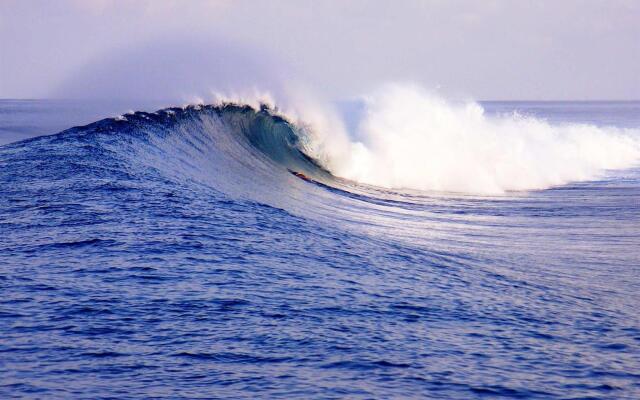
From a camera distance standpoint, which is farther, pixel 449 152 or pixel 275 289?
pixel 449 152

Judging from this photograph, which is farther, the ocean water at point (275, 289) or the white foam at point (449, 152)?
the white foam at point (449, 152)

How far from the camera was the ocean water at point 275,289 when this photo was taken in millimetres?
5676

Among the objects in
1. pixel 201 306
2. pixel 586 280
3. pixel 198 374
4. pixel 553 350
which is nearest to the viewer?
pixel 198 374

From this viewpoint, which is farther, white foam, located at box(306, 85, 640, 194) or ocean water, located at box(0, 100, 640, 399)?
white foam, located at box(306, 85, 640, 194)

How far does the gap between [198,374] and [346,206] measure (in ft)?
38.9

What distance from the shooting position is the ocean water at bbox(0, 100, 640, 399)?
18.6 feet

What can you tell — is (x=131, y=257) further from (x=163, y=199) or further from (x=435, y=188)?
(x=435, y=188)

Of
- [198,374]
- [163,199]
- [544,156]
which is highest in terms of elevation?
[544,156]

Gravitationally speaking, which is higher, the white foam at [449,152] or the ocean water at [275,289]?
the white foam at [449,152]

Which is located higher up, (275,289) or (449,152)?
(449,152)

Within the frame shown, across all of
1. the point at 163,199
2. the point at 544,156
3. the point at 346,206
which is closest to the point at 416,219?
the point at 346,206

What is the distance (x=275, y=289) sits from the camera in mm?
7863

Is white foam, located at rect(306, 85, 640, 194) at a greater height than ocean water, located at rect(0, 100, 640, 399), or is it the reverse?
white foam, located at rect(306, 85, 640, 194)

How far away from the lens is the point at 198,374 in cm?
559
